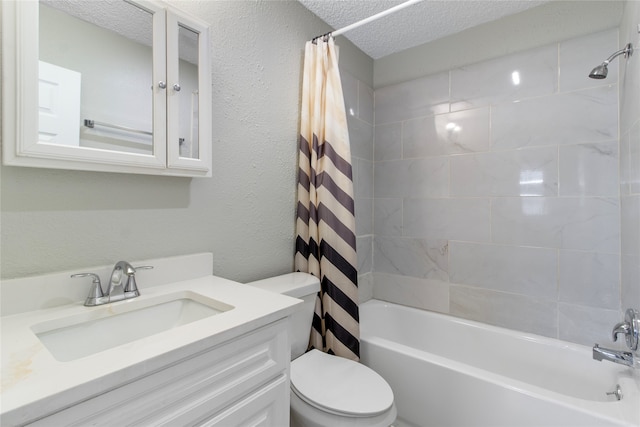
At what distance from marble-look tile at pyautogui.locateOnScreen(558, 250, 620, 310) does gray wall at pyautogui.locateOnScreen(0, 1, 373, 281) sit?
154 cm

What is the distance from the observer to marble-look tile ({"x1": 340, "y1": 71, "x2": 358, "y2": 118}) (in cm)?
214

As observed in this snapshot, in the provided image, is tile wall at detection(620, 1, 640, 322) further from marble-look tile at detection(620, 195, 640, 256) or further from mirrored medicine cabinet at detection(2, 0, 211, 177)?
mirrored medicine cabinet at detection(2, 0, 211, 177)

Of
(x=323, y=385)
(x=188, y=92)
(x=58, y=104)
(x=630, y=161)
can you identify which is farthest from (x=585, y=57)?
(x=58, y=104)

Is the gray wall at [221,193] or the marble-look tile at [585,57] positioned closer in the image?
the gray wall at [221,193]

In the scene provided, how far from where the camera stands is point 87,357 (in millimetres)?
602

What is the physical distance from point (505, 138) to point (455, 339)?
1314 mm

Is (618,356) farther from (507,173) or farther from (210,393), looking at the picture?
(210,393)

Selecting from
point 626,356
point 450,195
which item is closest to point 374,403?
point 626,356

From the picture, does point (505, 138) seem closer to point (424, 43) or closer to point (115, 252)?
point (424, 43)

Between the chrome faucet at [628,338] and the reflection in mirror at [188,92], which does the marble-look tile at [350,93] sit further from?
the chrome faucet at [628,338]

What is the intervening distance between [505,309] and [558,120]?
1149 mm

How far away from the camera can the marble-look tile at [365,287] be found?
2272 mm

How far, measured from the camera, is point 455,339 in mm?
1984

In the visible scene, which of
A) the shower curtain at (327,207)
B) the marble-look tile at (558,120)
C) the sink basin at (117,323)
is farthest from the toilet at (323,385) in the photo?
the marble-look tile at (558,120)
